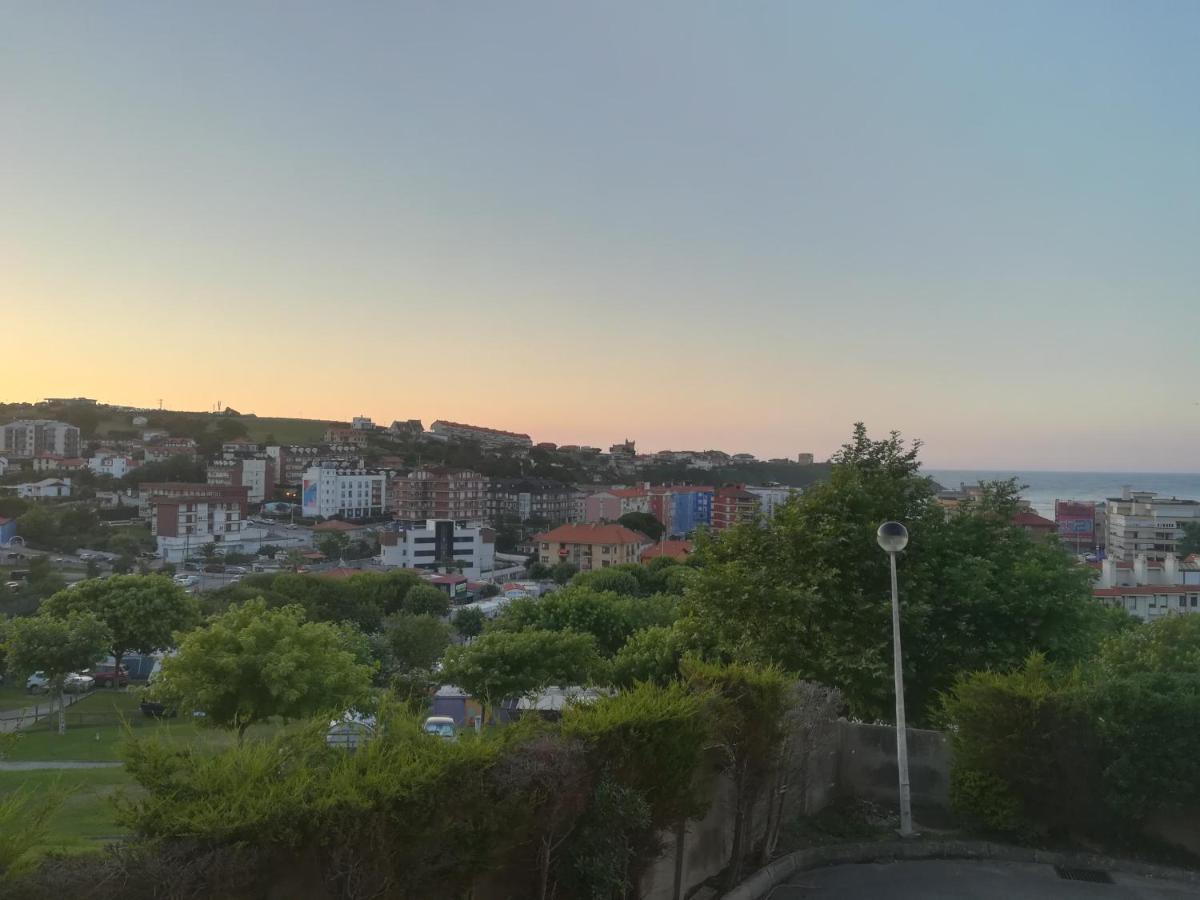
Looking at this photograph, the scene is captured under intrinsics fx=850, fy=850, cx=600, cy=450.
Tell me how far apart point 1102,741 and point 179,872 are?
22.7 feet

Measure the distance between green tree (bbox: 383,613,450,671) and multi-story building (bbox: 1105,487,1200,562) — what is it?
255ft

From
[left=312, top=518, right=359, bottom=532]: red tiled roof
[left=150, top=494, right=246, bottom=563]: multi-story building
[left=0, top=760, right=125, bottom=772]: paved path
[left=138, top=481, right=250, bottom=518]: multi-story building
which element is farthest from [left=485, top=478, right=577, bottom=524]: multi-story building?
[left=0, top=760, right=125, bottom=772]: paved path

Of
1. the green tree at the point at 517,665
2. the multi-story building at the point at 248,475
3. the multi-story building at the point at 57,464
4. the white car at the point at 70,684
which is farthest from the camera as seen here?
the multi-story building at the point at 248,475

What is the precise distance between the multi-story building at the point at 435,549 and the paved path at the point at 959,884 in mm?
70244

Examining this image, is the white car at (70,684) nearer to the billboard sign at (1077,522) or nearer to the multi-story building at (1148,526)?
the multi-story building at (1148,526)

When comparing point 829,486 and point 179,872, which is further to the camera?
point 829,486

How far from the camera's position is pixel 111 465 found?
4193 inches

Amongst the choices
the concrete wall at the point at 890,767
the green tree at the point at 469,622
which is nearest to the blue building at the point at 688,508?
the green tree at the point at 469,622

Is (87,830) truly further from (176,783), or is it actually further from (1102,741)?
(1102,741)

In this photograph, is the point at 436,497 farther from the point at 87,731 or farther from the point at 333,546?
the point at 87,731

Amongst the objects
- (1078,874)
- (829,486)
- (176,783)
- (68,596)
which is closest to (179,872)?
(176,783)

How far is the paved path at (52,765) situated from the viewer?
1533cm

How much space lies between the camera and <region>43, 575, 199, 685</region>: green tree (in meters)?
29.4

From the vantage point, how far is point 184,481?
349ft
